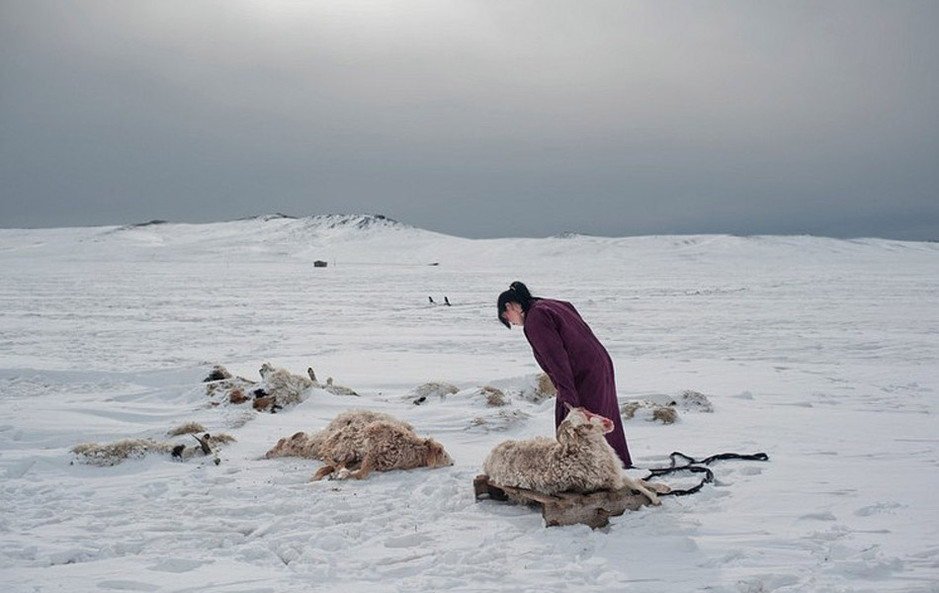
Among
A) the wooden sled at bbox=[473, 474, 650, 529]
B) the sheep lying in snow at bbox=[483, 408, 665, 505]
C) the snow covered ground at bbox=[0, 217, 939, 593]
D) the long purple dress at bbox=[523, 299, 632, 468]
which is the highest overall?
the long purple dress at bbox=[523, 299, 632, 468]

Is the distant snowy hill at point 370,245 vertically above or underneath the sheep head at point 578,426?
above

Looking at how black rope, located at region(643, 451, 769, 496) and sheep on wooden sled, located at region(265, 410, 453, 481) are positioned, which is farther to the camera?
sheep on wooden sled, located at region(265, 410, 453, 481)

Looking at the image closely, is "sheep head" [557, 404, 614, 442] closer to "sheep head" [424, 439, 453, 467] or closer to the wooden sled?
the wooden sled

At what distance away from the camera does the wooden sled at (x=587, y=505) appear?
503 cm

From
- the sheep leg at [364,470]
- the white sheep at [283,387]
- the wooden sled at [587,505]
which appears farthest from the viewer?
the white sheep at [283,387]

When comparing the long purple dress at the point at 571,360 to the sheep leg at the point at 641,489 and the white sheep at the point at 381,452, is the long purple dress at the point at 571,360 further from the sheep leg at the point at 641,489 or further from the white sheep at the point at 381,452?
the white sheep at the point at 381,452

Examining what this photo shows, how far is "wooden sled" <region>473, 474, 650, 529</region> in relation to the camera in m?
5.03

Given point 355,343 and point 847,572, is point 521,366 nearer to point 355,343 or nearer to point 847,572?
point 355,343

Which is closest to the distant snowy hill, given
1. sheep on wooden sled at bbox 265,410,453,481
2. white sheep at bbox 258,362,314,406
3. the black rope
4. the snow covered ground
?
the snow covered ground

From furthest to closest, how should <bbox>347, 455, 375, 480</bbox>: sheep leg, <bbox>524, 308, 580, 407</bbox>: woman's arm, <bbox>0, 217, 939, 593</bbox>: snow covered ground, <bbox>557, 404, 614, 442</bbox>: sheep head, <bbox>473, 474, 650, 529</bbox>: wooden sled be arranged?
1. <bbox>347, 455, 375, 480</bbox>: sheep leg
2. <bbox>524, 308, 580, 407</bbox>: woman's arm
3. <bbox>557, 404, 614, 442</bbox>: sheep head
4. <bbox>473, 474, 650, 529</bbox>: wooden sled
5. <bbox>0, 217, 939, 593</bbox>: snow covered ground

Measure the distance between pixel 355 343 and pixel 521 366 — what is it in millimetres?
5261

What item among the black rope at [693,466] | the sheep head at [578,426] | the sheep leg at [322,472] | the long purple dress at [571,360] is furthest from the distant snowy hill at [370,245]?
the sheep head at [578,426]

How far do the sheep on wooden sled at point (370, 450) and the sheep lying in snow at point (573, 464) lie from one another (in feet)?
4.55

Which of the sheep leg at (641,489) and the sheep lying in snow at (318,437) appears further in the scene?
the sheep lying in snow at (318,437)
